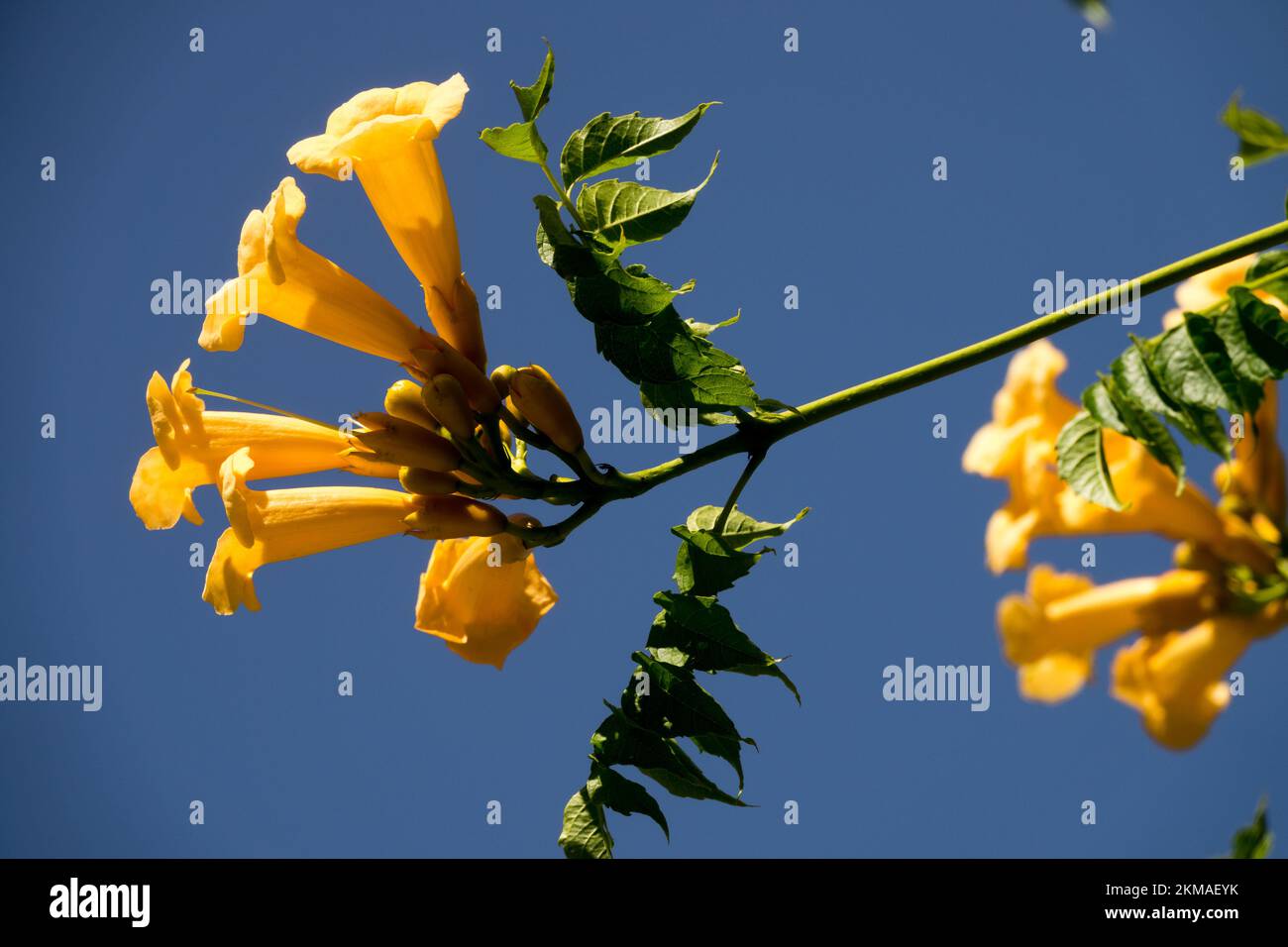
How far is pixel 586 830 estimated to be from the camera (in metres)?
3.41

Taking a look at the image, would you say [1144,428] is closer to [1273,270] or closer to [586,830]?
[1273,270]

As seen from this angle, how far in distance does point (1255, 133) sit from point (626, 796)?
3.14m

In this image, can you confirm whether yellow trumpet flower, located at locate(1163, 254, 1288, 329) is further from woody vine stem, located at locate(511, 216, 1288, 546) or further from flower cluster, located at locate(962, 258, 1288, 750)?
woody vine stem, located at locate(511, 216, 1288, 546)

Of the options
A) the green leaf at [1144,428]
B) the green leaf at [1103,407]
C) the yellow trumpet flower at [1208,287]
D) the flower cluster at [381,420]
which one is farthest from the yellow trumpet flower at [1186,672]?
the flower cluster at [381,420]

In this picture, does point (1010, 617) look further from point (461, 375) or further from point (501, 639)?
point (461, 375)

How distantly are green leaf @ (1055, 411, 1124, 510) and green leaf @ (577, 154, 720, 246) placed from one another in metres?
1.36

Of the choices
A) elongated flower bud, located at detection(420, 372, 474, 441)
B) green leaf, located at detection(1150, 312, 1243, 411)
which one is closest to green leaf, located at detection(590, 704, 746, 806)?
elongated flower bud, located at detection(420, 372, 474, 441)

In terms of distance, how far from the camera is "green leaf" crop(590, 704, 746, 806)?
3268 mm

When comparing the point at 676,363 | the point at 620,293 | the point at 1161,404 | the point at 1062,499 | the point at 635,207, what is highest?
the point at 635,207

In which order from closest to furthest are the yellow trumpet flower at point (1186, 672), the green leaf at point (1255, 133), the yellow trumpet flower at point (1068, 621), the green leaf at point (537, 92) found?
the green leaf at point (537, 92), the green leaf at point (1255, 133), the yellow trumpet flower at point (1186, 672), the yellow trumpet flower at point (1068, 621)

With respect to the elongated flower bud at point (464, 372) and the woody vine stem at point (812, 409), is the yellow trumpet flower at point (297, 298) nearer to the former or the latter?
the elongated flower bud at point (464, 372)

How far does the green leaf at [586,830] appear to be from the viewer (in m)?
3.39

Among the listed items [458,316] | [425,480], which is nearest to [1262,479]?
[458,316]

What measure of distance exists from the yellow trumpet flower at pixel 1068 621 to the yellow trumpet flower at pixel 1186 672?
101 mm
